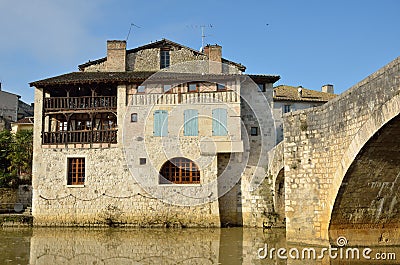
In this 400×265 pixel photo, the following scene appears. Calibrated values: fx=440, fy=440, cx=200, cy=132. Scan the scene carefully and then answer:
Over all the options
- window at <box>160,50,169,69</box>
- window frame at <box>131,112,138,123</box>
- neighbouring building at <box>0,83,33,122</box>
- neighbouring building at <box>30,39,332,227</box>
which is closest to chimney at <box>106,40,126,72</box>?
window at <box>160,50,169,69</box>

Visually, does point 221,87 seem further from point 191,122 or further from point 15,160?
point 15,160

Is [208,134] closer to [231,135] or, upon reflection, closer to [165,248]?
[231,135]

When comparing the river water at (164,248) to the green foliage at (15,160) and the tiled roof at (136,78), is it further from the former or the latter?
the tiled roof at (136,78)

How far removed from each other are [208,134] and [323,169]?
28.8ft

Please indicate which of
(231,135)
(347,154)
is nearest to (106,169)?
(231,135)

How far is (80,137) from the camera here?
21.3 m

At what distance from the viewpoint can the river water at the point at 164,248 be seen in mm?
11461

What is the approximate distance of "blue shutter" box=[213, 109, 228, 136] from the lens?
20.5m

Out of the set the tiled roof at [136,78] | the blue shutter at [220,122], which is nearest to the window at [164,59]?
the tiled roof at [136,78]

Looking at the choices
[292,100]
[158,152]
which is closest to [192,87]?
[158,152]

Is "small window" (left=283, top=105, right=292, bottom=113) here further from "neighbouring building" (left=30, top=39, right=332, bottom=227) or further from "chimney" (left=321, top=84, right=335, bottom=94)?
"chimney" (left=321, top=84, right=335, bottom=94)

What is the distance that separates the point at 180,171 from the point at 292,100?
8.48m

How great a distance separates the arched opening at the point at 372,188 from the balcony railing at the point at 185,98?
375 inches

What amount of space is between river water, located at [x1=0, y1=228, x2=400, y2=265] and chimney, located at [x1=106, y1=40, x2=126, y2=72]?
9698 mm
